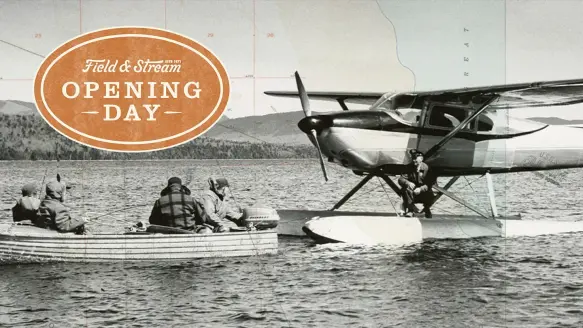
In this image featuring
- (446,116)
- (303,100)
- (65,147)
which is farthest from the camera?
(65,147)

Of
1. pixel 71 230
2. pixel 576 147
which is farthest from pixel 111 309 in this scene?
pixel 576 147

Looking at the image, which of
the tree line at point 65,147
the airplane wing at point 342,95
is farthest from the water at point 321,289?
the tree line at point 65,147

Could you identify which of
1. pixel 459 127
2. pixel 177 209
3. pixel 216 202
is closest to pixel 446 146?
pixel 459 127

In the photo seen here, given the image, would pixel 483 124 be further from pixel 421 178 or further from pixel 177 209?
pixel 177 209

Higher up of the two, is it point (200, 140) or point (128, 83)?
point (200, 140)

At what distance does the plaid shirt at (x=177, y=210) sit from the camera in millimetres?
10000

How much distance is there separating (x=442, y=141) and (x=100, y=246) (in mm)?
5912

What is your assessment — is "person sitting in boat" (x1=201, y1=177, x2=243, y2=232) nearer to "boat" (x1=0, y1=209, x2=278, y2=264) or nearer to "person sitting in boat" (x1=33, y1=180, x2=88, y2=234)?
"boat" (x1=0, y1=209, x2=278, y2=264)

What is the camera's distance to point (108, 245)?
10.1m

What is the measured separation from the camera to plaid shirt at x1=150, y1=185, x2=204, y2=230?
32.8ft

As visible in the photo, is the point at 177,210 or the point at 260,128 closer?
the point at 177,210

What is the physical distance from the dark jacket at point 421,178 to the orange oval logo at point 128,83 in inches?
140

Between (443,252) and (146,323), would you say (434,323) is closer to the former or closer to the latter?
(146,323)

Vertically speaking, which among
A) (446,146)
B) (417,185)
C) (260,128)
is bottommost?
(417,185)
